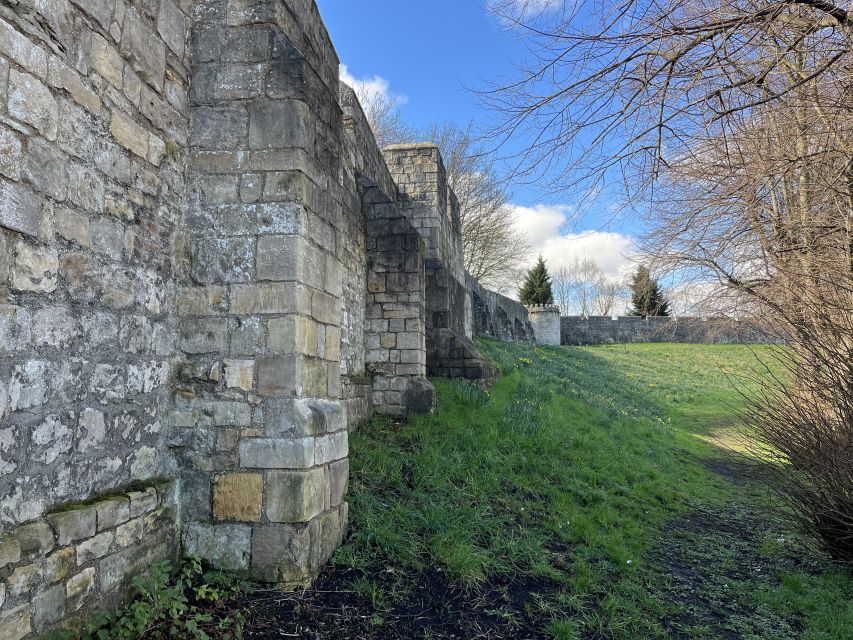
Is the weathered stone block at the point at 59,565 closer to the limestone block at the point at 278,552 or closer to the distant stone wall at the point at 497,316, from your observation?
the limestone block at the point at 278,552

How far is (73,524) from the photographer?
2.82 metres

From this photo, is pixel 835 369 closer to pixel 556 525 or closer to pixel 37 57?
pixel 556 525

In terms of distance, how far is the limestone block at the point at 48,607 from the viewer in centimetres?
259

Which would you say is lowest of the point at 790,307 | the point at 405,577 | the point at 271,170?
the point at 405,577

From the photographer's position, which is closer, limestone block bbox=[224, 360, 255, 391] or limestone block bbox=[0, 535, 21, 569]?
limestone block bbox=[0, 535, 21, 569]

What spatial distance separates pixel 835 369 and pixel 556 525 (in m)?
2.84

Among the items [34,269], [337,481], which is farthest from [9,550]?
[337,481]

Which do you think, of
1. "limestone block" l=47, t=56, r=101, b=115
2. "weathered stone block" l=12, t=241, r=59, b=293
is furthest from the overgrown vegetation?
"limestone block" l=47, t=56, r=101, b=115

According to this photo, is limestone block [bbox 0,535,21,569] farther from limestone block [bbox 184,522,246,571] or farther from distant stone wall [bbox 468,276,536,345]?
distant stone wall [bbox 468,276,536,345]

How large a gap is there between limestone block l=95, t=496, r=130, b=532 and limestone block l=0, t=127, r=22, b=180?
67.5 inches

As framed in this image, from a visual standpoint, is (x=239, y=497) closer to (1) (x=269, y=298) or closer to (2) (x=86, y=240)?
(1) (x=269, y=298)

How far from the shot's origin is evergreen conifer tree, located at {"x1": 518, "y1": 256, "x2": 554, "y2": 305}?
41.1 meters

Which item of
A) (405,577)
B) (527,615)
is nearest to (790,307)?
(527,615)

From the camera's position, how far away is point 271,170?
3.85m
